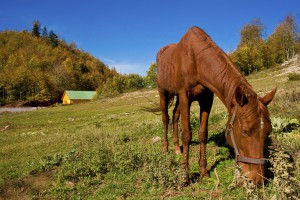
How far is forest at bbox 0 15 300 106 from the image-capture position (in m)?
72.9

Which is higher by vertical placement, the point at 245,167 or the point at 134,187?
the point at 245,167

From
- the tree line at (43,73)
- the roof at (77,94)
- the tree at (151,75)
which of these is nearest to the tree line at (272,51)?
the tree at (151,75)

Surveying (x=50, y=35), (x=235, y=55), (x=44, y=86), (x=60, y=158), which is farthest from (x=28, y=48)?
(x=60, y=158)

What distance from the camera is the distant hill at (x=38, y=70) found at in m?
98.7

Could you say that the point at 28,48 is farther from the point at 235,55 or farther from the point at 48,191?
the point at 48,191

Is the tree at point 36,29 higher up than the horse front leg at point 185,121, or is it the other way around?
the tree at point 36,29

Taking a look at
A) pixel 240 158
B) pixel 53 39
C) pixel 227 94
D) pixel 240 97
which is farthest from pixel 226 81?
pixel 53 39

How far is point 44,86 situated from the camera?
9981 cm

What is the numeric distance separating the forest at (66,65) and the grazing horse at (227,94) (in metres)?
65.7

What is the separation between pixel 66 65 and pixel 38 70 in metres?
17.6

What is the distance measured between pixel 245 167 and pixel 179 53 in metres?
3.12

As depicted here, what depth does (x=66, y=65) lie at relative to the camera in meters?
138

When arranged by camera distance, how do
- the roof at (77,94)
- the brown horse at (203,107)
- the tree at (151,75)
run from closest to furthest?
the brown horse at (203,107), the tree at (151,75), the roof at (77,94)

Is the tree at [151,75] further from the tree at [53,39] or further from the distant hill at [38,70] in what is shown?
the tree at [53,39]
